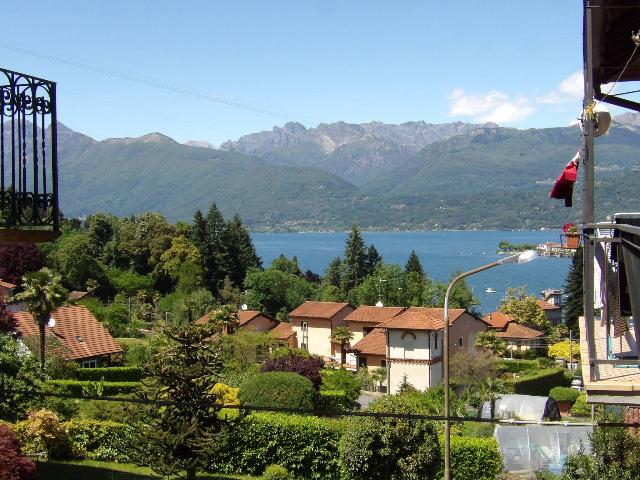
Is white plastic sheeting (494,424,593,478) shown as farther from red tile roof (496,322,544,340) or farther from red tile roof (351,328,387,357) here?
red tile roof (496,322,544,340)

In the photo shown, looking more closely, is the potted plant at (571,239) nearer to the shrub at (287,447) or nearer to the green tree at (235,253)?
the shrub at (287,447)

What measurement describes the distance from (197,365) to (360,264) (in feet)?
228

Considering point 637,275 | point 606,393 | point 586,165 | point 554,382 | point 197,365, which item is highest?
point 586,165

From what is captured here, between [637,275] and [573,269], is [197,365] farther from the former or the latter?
[573,269]

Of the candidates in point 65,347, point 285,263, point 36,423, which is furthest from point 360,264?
point 36,423

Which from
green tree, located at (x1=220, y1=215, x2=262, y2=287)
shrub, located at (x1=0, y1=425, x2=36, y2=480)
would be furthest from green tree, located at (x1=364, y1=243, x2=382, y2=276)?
shrub, located at (x1=0, y1=425, x2=36, y2=480)

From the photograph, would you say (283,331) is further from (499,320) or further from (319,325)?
(499,320)

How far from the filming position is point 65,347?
3816 cm

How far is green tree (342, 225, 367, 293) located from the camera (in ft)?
294

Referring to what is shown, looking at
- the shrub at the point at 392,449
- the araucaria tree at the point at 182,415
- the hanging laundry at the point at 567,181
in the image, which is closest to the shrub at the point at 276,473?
the shrub at the point at 392,449

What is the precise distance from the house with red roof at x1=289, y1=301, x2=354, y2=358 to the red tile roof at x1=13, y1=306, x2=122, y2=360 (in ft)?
65.4

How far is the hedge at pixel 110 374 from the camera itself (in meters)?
37.1

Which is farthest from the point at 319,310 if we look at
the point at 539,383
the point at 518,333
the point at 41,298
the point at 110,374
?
the point at 41,298

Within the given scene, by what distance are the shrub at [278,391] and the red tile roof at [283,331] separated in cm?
2804
